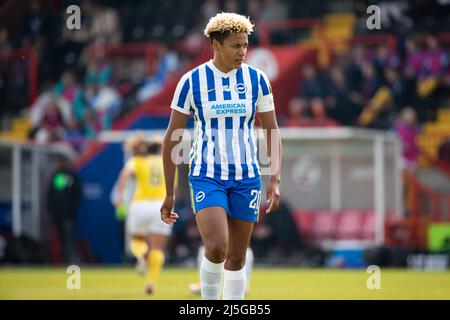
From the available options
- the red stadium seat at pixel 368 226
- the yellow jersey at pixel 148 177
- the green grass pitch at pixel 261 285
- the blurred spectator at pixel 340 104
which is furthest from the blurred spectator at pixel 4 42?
the yellow jersey at pixel 148 177

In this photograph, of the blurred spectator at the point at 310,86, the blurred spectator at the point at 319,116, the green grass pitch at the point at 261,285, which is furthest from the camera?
the blurred spectator at the point at 310,86

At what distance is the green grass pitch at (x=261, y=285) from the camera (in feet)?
45.2

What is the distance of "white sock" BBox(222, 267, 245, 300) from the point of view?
30.2 feet

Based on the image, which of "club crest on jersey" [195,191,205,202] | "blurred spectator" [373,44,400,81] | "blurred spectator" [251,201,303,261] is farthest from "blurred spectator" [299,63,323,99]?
"club crest on jersey" [195,191,205,202]

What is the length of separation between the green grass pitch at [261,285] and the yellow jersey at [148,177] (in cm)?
130

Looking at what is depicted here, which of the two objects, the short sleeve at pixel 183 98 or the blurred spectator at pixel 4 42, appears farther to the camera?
the blurred spectator at pixel 4 42

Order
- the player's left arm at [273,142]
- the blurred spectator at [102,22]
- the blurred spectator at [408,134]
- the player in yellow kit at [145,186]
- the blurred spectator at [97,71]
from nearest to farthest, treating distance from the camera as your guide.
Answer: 1. the player's left arm at [273,142]
2. the player in yellow kit at [145,186]
3. the blurred spectator at [408,134]
4. the blurred spectator at [97,71]
5. the blurred spectator at [102,22]

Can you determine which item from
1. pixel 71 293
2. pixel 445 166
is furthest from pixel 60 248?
pixel 71 293

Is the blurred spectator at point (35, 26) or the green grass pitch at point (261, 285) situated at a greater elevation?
the blurred spectator at point (35, 26)

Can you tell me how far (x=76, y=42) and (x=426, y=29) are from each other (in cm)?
922

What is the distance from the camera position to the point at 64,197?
951 inches

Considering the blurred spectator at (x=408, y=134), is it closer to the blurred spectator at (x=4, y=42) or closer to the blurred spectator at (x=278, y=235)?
the blurred spectator at (x=278, y=235)

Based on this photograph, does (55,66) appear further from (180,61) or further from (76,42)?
(180,61)

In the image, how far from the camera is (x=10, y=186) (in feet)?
86.5
